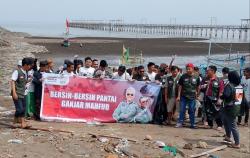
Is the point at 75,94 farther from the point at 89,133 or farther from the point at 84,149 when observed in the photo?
the point at 84,149

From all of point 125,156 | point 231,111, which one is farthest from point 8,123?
point 231,111

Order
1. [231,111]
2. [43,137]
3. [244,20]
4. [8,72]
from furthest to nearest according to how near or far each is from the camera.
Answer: [244,20]
[8,72]
[231,111]
[43,137]

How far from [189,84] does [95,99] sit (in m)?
2.21

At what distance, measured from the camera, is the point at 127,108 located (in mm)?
10562

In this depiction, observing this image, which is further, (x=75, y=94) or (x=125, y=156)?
(x=75, y=94)

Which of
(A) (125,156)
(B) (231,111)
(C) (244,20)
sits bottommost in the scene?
(A) (125,156)

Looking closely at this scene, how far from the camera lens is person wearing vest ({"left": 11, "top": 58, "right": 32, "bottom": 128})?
28.9ft

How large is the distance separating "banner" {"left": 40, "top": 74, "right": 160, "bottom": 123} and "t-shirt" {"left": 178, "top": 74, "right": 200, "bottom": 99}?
2.39 feet

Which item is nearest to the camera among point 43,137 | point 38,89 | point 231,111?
point 43,137

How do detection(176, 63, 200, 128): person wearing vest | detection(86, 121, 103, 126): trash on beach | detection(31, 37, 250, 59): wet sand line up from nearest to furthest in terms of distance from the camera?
detection(176, 63, 200, 128): person wearing vest → detection(86, 121, 103, 126): trash on beach → detection(31, 37, 250, 59): wet sand

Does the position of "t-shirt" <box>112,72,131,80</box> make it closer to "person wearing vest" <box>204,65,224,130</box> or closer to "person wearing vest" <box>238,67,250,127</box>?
"person wearing vest" <box>204,65,224,130</box>

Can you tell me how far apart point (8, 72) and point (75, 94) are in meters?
12.8

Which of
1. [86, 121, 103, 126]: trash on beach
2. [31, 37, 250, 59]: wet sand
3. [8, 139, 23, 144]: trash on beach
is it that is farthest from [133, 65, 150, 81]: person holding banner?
[31, 37, 250, 59]: wet sand

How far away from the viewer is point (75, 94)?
10391mm
